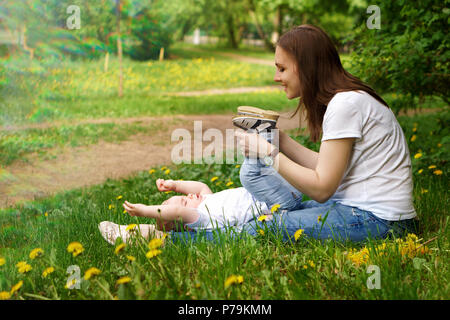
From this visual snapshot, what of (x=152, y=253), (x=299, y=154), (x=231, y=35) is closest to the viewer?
(x=152, y=253)

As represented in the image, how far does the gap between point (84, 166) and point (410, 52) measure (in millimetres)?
3220

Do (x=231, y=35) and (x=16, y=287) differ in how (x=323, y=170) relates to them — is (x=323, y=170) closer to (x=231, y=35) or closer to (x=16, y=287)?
(x=16, y=287)

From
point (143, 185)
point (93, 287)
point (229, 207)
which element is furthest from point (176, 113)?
point (93, 287)

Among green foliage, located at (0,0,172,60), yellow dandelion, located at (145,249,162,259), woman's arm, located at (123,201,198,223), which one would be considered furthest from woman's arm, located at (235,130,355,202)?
green foliage, located at (0,0,172,60)

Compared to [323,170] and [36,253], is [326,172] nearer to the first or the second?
[323,170]

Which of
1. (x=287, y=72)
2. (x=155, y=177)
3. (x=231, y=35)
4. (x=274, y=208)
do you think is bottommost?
(x=155, y=177)

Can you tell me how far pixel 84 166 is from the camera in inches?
→ 191

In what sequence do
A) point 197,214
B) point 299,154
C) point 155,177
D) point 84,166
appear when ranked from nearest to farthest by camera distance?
point 197,214 → point 299,154 → point 155,177 → point 84,166

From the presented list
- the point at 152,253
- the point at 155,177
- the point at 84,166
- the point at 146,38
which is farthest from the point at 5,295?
the point at 146,38

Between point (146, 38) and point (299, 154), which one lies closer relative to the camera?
point (299, 154)

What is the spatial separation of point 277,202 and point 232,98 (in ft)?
24.2

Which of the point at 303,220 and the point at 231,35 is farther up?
the point at 231,35

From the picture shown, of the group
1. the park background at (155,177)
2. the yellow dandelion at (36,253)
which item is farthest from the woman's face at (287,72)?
the yellow dandelion at (36,253)

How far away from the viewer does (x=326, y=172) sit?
6.03 ft
